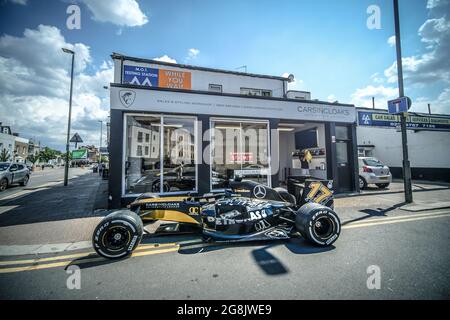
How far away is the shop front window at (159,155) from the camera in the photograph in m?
7.36

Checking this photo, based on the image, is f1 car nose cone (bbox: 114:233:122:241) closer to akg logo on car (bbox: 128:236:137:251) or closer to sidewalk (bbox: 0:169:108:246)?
akg logo on car (bbox: 128:236:137:251)

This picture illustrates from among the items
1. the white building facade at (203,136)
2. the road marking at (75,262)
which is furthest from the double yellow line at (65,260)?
the white building facade at (203,136)

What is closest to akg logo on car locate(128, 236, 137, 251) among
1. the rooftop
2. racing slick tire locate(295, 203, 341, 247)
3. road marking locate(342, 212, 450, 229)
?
racing slick tire locate(295, 203, 341, 247)

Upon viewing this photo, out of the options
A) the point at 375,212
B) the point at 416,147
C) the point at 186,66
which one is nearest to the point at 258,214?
the point at 375,212

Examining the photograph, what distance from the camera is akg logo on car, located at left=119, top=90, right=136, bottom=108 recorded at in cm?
688

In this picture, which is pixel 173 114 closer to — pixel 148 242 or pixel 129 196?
pixel 129 196

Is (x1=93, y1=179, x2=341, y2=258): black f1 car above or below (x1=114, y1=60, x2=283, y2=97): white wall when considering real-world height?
below

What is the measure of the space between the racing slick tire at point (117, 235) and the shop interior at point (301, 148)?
614 cm

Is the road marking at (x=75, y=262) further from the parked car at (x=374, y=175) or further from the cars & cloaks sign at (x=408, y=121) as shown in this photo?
the cars & cloaks sign at (x=408, y=121)

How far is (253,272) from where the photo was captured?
8.79 feet

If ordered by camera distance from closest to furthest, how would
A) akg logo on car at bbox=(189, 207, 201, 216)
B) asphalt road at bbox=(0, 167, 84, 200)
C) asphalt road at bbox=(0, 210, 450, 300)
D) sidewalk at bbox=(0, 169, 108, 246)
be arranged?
asphalt road at bbox=(0, 210, 450, 300) < akg logo on car at bbox=(189, 207, 201, 216) < sidewalk at bbox=(0, 169, 108, 246) < asphalt road at bbox=(0, 167, 84, 200)

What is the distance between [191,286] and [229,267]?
0.65 m

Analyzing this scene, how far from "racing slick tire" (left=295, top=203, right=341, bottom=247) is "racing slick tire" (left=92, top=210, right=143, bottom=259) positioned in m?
2.98
